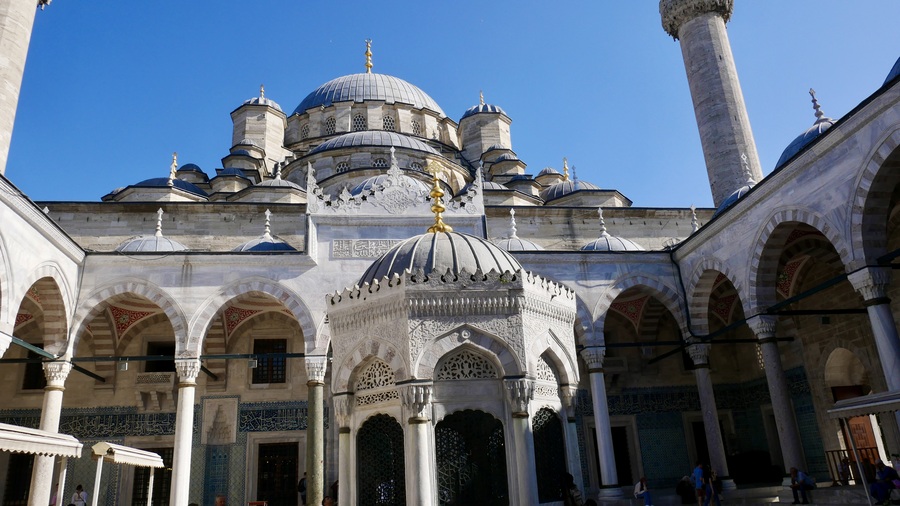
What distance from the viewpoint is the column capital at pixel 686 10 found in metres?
15.0

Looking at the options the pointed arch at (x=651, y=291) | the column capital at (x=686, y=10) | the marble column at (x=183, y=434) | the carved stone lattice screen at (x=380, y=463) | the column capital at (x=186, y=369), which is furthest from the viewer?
the column capital at (x=686, y=10)

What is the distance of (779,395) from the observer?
8852mm

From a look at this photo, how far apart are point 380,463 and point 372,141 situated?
12.8 m

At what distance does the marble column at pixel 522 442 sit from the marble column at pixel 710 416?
704cm

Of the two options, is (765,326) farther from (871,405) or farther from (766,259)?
(871,405)

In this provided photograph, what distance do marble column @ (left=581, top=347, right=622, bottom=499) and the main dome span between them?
12.2 metres

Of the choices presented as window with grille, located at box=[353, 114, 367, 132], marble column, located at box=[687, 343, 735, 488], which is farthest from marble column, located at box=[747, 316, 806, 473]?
window with grille, located at box=[353, 114, 367, 132]

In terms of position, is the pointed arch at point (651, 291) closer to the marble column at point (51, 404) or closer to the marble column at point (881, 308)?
the marble column at point (881, 308)

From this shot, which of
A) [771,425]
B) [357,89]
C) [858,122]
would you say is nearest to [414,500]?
[858,122]

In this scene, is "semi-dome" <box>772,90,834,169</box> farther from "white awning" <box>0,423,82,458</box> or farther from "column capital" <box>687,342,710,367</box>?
"white awning" <box>0,423,82,458</box>

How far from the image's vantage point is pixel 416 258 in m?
4.77

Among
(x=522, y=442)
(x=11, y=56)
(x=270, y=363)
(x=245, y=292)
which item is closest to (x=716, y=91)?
(x=245, y=292)

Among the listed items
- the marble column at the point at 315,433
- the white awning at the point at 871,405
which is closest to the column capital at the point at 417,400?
the white awning at the point at 871,405

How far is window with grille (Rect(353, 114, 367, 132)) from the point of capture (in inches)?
766
